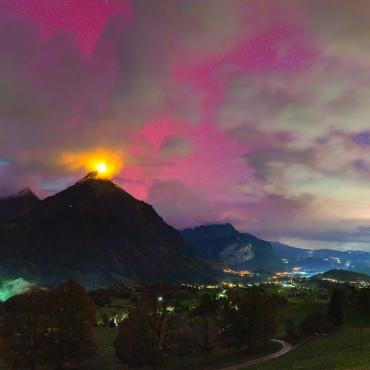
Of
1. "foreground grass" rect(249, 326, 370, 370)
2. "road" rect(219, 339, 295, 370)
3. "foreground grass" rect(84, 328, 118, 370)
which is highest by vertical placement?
"foreground grass" rect(249, 326, 370, 370)

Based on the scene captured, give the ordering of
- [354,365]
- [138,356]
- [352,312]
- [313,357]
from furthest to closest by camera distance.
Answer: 1. [352,312]
2. [138,356]
3. [313,357]
4. [354,365]

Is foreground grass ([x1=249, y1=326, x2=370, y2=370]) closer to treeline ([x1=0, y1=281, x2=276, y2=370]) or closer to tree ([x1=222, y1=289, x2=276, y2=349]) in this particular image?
tree ([x1=222, y1=289, x2=276, y2=349])

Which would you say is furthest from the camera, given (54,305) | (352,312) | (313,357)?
(352,312)

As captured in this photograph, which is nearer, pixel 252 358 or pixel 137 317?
Answer: pixel 137 317

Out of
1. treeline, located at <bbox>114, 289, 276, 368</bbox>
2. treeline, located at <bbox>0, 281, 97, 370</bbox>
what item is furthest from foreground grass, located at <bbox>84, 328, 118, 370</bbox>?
treeline, located at <bbox>114, 289, 276, 368</bbox>

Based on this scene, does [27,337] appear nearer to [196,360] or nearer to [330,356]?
[196,360]

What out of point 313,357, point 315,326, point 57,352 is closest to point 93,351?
point 57,352

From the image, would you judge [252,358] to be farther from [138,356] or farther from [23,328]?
[23,328]

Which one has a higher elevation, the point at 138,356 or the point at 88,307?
the point at 88,307

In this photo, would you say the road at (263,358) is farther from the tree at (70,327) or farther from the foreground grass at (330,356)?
the tree at (70,327)
